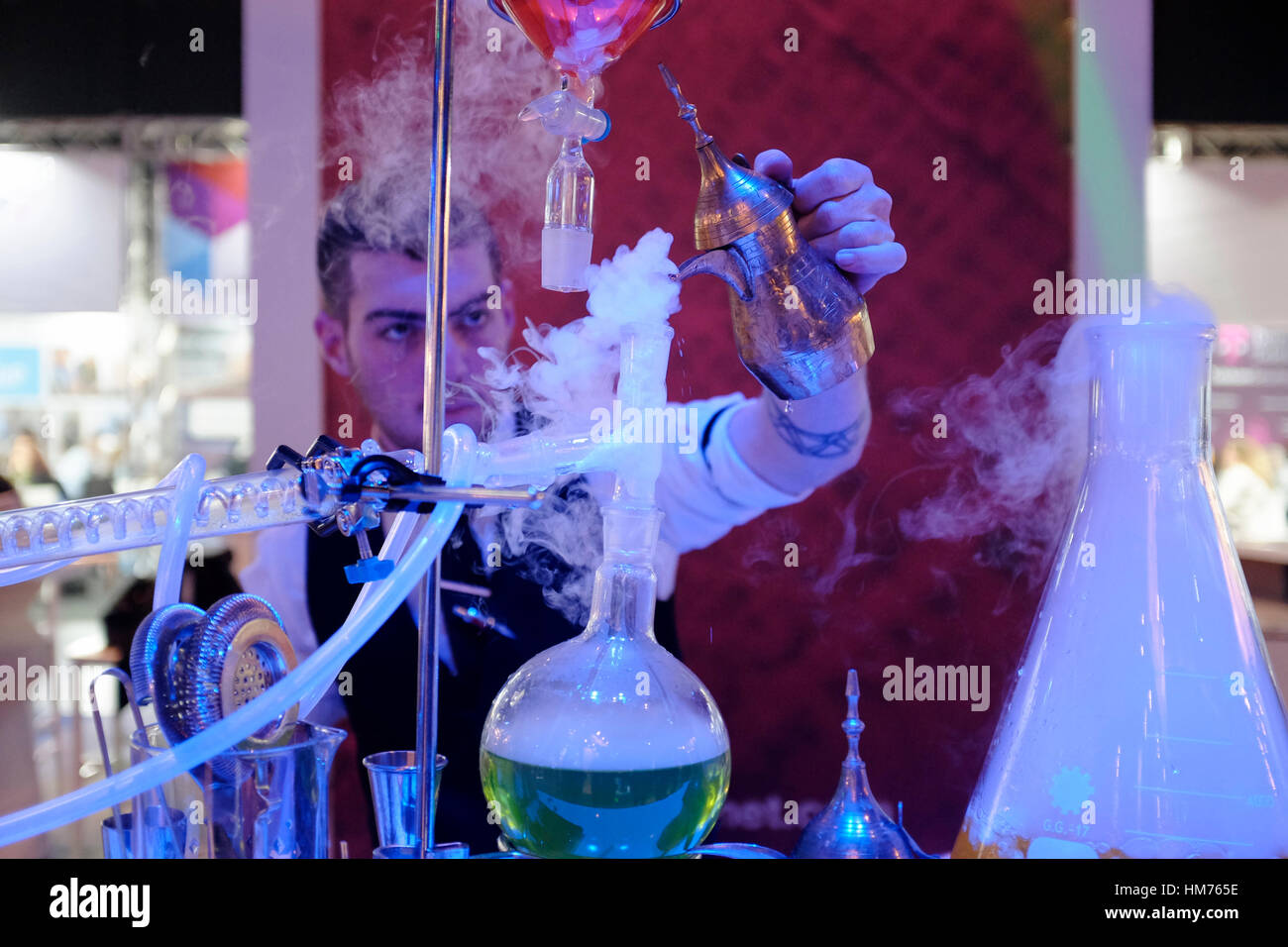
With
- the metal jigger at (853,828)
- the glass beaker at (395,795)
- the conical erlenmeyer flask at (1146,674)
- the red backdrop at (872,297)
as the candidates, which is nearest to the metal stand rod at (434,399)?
the glass beaker at (395,795)

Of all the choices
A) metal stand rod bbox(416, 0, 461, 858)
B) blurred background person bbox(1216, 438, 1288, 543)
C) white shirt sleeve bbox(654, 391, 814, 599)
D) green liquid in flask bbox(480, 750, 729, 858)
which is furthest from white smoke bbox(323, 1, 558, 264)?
blurred background person bbox(1216, 438, 1288, 543)

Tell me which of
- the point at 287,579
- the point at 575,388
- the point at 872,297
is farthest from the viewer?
the point at 872,297

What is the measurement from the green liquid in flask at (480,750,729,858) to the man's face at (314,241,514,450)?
0.84 meters

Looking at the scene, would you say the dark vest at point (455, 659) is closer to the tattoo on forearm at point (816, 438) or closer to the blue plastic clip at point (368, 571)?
the tattoo on forearm at point (816, 438)

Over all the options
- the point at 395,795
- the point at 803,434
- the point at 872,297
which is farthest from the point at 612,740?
the point at 872,297

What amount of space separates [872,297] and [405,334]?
83cm

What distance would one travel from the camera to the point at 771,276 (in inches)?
27.4

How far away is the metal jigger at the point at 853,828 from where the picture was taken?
711mm

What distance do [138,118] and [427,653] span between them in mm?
1573

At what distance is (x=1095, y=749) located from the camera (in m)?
0.67

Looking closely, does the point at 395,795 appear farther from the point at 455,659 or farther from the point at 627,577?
the point at 455,659

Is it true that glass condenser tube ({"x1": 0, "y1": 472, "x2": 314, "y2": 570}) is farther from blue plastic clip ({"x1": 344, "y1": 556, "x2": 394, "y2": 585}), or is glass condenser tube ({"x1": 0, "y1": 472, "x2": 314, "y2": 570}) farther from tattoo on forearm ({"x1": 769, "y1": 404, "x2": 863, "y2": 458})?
tattoo on forearm ({"x1": 769, "y1": 404, "x2": 863, "y2": 458})

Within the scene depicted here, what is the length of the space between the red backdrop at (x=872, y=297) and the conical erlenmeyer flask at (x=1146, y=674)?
97 centimetres
